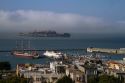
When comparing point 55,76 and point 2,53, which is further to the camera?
point 2,53

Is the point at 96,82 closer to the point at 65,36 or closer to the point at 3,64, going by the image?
the point at 3,64

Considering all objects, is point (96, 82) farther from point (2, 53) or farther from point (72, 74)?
point (2, 53)

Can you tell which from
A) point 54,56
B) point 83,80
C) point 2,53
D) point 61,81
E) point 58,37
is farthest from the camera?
point 58,37

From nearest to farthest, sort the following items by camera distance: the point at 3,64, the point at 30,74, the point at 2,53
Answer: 1. the point at 30,74
2. the point at 3,64
3. the point at 2,53

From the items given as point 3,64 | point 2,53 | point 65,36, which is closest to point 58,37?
point 65,36

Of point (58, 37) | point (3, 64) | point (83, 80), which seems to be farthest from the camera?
point (58, 37)

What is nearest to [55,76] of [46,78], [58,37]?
[46,78]

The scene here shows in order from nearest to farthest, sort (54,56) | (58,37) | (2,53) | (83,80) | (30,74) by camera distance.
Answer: (83,80), (30,74), (54,56), (2,53), (58,37)

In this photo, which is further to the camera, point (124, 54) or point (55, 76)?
point (124, 54)
